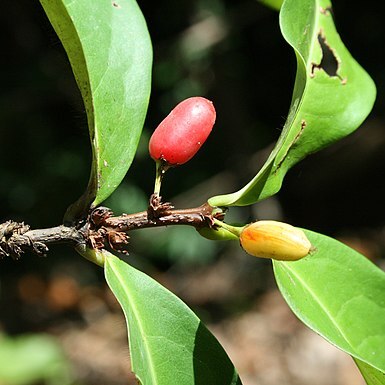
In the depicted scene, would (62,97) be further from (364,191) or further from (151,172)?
(364,191)

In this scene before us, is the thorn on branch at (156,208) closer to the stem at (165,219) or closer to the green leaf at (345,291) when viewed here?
the stem at (165,219)

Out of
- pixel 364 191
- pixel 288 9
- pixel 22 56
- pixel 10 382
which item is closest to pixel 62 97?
pixel 22 56

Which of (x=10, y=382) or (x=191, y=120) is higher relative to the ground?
(x=191, y=120)

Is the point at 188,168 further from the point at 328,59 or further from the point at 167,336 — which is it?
the point at 167,336

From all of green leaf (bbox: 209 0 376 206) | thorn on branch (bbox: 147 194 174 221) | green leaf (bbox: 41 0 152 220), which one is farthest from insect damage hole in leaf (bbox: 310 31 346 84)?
thorn on branch (bbox: 147 194 174 221)

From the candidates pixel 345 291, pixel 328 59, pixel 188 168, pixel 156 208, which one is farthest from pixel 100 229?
pixel 188 168

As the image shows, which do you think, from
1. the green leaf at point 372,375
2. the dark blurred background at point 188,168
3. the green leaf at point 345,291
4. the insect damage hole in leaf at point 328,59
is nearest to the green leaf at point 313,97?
the insect damage hole in leaf at point 328,59
